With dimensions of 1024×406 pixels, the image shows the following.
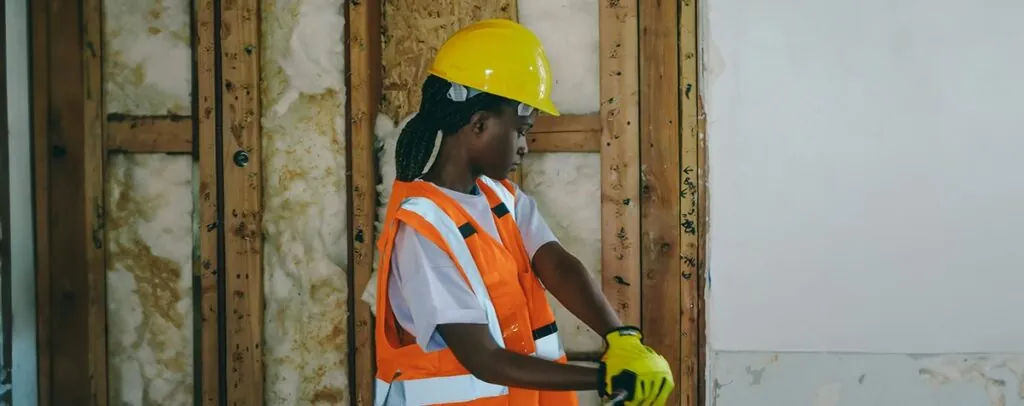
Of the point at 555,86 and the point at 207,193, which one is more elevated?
the point at 555,86

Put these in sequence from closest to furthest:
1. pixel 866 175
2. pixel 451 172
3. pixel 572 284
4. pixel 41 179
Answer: pixel 451 172
pixel 572 284
pixel 866 175
pixel 41 179

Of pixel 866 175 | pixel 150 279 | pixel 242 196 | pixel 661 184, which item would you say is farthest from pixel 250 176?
pixel 866 175

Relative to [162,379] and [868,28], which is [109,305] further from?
[868,28]

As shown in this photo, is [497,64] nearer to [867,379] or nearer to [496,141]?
[496,141]

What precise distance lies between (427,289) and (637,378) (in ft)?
1.33

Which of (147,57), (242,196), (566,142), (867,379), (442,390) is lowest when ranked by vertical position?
(867,379)

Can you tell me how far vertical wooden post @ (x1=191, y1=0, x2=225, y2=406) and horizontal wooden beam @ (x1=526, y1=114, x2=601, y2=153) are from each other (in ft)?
3.05

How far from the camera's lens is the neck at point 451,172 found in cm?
157

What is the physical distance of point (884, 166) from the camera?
80.7 inches

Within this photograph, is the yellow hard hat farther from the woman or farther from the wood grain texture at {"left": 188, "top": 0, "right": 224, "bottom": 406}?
the wood grain texture at {"left": 188, "top": 0, "right": 224, "bottom": 406}

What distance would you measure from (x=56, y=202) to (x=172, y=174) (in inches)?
14.0

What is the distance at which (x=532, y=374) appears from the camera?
1.39 m

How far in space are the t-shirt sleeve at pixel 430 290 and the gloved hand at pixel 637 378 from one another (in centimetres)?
25

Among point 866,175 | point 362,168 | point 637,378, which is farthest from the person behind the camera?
point 362,168
